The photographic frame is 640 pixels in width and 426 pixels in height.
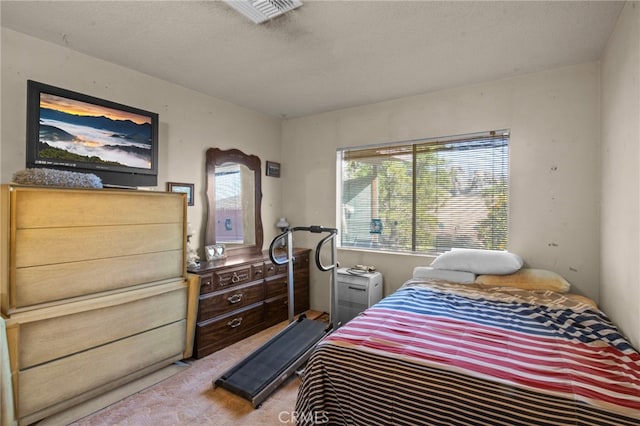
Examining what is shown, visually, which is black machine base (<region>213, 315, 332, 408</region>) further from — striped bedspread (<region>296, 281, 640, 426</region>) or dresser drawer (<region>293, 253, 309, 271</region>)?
dresser drawer (<region>293, 253, 309, 271</region>)

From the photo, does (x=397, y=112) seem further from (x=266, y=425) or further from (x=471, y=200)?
(x=266, y=425)

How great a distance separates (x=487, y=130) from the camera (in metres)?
3.10

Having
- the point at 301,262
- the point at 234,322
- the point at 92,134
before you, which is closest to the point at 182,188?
the point at 92,134

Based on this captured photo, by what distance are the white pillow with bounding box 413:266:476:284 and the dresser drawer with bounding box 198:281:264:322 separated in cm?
169

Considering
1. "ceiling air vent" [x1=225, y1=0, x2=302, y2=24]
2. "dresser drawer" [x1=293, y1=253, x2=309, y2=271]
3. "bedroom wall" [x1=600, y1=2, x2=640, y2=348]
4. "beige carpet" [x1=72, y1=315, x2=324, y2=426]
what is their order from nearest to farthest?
"bedroom wall" [x1=600, y1=2, x2=640, y2=348] < "ceiling air vent" [x1=225, y1=0, x2=302, y2=24] < "beige carpet" [x1=72, y1=315, x2=324, y2=426] < "dresser drawer" [x1=293, y1=253, x2=309, y2=271]

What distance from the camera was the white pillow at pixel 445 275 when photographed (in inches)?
110

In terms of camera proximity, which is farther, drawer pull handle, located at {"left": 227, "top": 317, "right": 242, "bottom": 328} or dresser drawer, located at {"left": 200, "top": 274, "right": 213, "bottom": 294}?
drawer pull handle, located at {"left": 227, "top": 317, "right": 242, "bottom": 328}

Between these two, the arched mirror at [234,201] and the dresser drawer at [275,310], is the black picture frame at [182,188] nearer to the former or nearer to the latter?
the arched mirror at [234,201]

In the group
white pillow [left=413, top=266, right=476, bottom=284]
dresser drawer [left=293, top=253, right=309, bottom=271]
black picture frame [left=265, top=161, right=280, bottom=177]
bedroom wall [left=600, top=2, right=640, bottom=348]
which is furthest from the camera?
black picture frame [left=265, top=161, right=280, bottom=177]

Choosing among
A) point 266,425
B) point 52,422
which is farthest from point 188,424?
point 52,422

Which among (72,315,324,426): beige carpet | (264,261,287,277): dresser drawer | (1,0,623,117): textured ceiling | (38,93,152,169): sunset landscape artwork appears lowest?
(72,315,324,426): beige carpet

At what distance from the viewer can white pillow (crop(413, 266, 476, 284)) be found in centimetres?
280

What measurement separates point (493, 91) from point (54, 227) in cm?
377

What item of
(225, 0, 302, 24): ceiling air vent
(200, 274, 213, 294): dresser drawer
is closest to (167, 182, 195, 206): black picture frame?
(200, 274, 213, 294): dresser drawer
